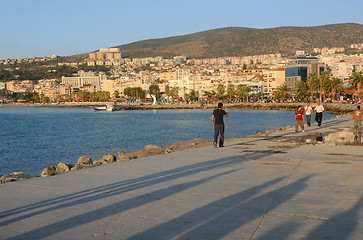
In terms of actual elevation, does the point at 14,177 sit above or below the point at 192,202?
below

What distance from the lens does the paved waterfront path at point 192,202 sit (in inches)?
214

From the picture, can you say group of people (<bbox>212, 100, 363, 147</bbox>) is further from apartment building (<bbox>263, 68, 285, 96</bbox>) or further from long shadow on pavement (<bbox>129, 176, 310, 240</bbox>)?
apartment building (<bbox>263, 68, 285, 96</bbox>)

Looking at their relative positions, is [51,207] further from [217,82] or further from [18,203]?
[217,82]

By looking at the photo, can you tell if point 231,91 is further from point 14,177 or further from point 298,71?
point 14,177

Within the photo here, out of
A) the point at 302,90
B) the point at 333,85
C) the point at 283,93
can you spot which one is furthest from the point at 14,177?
the point at 283,93

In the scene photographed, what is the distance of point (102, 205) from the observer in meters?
6.86

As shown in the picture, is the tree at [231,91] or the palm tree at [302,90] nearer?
the palm tree at [302,90]

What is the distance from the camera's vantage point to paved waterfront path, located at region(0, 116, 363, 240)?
17.9ft

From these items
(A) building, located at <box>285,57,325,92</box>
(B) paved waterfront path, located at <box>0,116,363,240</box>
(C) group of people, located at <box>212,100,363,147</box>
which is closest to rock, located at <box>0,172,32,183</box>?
(B) paved waterfront path, located at <box>0,116,363,240</box>

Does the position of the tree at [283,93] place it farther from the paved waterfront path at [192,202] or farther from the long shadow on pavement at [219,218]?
the long shadow on pavement at [219,218]

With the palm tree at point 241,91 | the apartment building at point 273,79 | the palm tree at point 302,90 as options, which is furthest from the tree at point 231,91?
the palm tree at point 302,90

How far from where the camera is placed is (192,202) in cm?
696

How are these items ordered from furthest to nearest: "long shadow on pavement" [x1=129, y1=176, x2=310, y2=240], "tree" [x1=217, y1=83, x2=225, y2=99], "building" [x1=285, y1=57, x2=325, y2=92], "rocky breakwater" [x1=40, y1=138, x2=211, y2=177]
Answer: "tree" [x1=217, y1=83, x2=225, y2=99]
"building" [x1=285, y1=57, x2=325, y2=92]
"rocky breakwater" [x1=40, y1=138, x2=211, y2=177]
"long shadow on pavement" [x1=129, y1=176, x2=310, y2=240]

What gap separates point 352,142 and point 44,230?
46.0 ft
